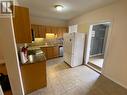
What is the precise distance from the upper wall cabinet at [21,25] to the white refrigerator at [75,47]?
215 centimetres

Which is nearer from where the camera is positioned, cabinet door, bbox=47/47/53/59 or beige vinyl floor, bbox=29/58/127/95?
beige vinyl floor, bbox=29/58/127/95

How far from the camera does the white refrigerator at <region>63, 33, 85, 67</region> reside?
3.65 m

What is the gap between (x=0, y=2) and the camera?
4.54 ft

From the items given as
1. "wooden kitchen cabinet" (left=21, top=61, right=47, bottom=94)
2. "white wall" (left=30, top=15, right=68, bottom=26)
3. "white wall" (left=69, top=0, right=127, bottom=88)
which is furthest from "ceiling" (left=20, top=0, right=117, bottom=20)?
"wooden kitchen cabinet" (left=21, top=61, right=47, bottom=94)

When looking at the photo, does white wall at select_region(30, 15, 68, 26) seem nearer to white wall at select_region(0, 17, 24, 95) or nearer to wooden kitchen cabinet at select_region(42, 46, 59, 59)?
wooden kitchen cabinet at select_region(42, 46, 59, 59)

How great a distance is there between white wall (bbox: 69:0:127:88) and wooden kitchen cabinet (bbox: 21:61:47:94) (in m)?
2.34

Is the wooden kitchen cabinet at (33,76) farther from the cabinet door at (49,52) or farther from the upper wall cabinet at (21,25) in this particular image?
the cabinet door at (49,52)

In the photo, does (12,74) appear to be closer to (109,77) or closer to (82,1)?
(82,1)

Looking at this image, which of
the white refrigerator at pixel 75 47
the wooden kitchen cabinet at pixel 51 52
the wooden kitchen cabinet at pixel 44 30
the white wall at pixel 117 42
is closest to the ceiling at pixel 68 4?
the white wall at pixel 117 42

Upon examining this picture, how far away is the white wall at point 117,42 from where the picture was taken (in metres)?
2.42

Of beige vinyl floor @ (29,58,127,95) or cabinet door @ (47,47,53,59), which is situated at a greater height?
cabinet door @ (47,47,53,59)

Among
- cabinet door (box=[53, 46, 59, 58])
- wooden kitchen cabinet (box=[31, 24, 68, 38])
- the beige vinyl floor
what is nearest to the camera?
the beige vinyl floor

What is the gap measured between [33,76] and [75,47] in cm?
220

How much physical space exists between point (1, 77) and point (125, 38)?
11.6 feet
